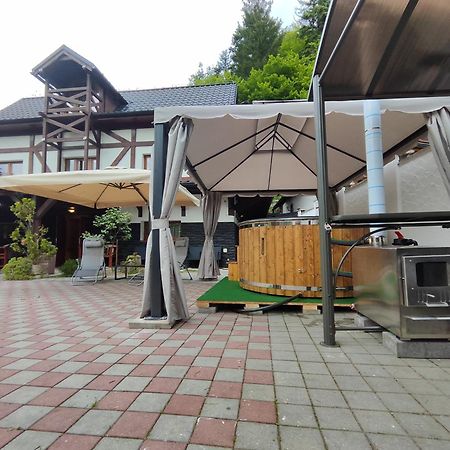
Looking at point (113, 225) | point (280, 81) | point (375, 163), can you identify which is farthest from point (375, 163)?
point (280, 81)

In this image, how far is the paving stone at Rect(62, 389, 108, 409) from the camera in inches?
56.4

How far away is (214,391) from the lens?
1.56 m

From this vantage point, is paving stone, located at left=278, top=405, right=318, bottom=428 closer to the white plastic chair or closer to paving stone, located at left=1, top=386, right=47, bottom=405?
paving stone, located at left=1, top=386, right=47, bottom=405

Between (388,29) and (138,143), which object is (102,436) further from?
(138,143)

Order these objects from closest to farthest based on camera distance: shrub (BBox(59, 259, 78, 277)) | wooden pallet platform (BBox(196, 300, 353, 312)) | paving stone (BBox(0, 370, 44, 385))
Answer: paving stone (BBox(0, 370, 44, 385)), wooden pallet platform (BBox(196, 300, 353, 312)), shrub (BBox(59, 259, 78, 277))

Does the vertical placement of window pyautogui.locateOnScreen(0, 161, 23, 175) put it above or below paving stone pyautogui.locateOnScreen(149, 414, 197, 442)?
→ above

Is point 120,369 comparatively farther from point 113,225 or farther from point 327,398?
point 113,225

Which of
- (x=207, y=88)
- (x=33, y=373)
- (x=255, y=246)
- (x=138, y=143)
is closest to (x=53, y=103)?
(x=138, y=143)

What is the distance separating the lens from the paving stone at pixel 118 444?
1.11m

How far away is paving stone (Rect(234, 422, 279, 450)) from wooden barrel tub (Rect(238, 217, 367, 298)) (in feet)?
Result: 8.23

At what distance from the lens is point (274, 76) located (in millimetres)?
15586

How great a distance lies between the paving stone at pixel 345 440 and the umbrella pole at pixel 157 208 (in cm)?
208

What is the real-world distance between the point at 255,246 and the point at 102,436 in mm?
3081

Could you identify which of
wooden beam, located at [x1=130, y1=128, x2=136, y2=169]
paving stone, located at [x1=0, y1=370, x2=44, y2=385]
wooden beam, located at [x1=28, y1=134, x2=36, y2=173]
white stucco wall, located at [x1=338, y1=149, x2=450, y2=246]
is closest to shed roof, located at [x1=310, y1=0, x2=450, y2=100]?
white stucco wall, located at [x1=338, y1=149, x2=450, y2=246]
